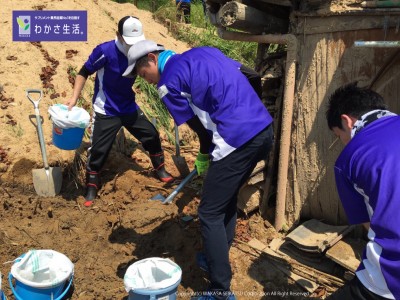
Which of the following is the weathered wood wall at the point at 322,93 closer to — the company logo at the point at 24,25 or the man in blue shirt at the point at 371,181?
the man in blue shirt at the point at 371,181

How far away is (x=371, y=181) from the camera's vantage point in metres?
1.92

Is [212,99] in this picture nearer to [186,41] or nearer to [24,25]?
[24,25]

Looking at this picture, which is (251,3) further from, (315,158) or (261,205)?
(261,205)

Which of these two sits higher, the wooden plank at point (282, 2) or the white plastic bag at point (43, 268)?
the wooden plank at point (282, 2)

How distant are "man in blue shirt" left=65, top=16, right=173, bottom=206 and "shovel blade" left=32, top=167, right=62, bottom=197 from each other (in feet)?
1.15

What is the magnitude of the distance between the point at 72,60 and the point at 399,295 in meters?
5.61

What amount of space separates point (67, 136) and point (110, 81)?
0.67m

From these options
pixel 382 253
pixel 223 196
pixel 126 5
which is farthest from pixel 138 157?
pixel 126 5

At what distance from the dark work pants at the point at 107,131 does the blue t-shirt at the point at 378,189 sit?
9.28 ft

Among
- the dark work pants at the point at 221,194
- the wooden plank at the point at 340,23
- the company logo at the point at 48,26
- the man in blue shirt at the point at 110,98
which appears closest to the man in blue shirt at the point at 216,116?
the dark work pants at the point at 221,194

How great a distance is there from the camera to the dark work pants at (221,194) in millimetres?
2902

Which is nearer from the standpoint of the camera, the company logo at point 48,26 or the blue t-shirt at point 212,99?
the blue t-shirt at point 212,99

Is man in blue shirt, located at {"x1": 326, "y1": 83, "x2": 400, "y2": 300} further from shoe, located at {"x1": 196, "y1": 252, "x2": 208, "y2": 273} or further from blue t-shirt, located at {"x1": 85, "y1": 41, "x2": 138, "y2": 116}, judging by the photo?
blue t-shirt, located at {"x1": 85, "y1": 41, "x2": 138, "y2": 116}

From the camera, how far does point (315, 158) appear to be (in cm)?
373
